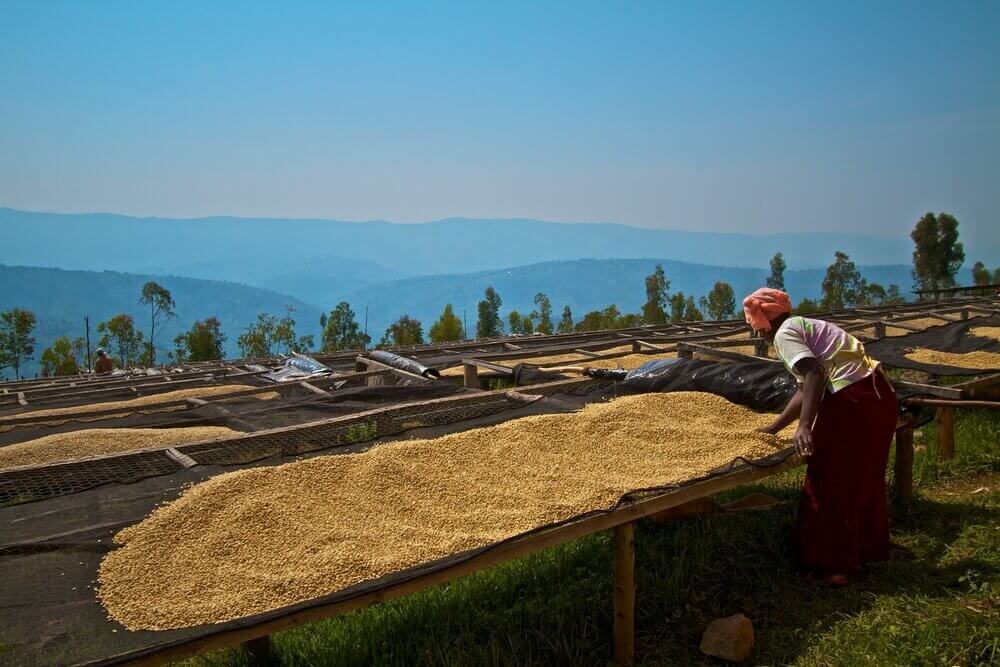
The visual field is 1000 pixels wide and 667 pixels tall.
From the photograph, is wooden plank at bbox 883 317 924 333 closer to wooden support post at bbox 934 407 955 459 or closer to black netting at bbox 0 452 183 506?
wooden support post at bbox 934 407 955 459

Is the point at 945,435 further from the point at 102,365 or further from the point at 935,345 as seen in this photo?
the point at 102,365

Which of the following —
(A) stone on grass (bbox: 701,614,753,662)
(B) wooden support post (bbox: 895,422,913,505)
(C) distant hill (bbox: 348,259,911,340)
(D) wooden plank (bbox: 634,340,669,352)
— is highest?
(C) distant hill (bbox: 348,259,911,340)

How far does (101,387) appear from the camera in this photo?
7.09m

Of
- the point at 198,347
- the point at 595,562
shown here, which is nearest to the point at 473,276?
the point at 198,347

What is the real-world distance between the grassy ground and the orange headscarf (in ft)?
3.66

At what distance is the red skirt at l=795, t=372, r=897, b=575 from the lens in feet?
8.68

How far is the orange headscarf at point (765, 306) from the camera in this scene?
285cm

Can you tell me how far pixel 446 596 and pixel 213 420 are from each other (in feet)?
7.65

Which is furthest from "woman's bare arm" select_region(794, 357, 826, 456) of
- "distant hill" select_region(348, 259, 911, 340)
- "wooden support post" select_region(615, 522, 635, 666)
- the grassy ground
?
"distant hill" select_region(348, 259, 911, 340)

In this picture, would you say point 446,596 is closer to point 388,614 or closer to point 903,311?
point 388,614

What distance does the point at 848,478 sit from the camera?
2.67m

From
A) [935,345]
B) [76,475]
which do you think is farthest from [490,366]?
[935,345]

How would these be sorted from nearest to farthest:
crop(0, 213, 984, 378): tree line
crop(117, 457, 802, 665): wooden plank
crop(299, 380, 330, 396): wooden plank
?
crop(117, 457, 802, 665): wooden plank
crop(299, 380, 330, 396): wooden plank
crop(0, 213, 984, 378): tree line

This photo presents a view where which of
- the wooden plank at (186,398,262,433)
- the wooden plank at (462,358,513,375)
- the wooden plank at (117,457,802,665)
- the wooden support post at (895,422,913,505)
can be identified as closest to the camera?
the wooden plank at (117,457,802,665)
